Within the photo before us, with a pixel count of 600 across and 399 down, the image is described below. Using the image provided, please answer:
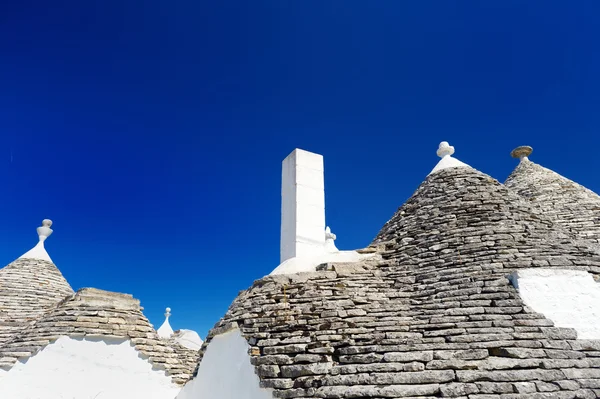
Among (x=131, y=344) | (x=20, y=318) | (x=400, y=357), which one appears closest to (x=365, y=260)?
(x=400, y=357)

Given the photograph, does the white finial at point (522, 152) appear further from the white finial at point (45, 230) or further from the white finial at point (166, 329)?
the white finial at point (166, 329)

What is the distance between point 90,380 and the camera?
8258 mm

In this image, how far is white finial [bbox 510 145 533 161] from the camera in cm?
1314

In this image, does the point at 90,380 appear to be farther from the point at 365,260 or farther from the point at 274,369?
the point at 365,260

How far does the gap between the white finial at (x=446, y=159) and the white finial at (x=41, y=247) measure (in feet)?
43.8


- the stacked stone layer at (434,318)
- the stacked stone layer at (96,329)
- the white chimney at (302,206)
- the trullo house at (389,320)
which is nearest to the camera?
the stacked stone layer at (434,318)

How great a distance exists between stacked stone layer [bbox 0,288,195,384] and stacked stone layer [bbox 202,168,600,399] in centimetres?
276

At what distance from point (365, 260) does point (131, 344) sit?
225 inches

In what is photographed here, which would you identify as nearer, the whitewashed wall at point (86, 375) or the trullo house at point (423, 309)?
the trullo house at point (423, 309)

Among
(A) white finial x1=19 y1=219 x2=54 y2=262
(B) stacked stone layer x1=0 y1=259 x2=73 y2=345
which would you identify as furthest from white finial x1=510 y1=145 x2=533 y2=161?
(A) white finial x1=19 y1=219 x2=54 y2=262

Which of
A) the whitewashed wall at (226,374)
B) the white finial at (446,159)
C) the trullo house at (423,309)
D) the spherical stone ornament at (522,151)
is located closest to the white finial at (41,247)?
the whitewashed wall at (226,374)

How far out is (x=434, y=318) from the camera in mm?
5227

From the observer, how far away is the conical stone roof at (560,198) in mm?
9273

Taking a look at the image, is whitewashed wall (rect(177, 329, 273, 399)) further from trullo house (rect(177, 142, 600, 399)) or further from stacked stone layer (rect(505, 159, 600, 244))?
stacked stone layer (rect(505, 159, 600, 244))
